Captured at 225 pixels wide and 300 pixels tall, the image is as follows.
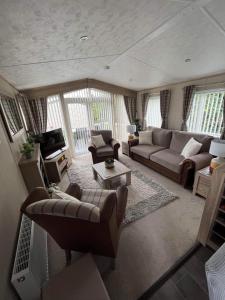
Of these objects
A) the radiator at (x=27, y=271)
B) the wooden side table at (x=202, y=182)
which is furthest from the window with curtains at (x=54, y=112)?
the wooden side table at (x=202, y=182)

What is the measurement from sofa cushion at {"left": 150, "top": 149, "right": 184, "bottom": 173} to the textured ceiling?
1.84 meters

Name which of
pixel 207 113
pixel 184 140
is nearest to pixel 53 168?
pixel 184 140

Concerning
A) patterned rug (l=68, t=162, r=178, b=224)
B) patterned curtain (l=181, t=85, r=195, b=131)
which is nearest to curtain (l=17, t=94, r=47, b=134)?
patterned rug (l=68, t=162, r=178, b=224)

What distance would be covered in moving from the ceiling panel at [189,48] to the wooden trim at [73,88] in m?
2.13

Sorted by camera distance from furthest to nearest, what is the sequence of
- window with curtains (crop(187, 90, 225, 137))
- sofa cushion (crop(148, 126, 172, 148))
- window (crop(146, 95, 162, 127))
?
window (crop(146, 95, 162, 127)), sofa cushion (crop(148, 126, 172, 148)), window with curtains (crop(187, 90, 225, 137))

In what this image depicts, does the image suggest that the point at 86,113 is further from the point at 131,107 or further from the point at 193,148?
the point at 193,148

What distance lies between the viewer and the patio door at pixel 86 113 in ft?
14.6

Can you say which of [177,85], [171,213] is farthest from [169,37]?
[171,213]

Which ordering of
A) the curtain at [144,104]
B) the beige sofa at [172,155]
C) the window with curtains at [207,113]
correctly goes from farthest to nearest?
the curtain at [144,104] → the window with curtains at [207,113] → the beige sofa at [172,155]

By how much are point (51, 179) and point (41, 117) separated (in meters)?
1.88

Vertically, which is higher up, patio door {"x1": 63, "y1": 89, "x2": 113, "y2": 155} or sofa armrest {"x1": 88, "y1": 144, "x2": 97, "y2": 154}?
patio door {"x1": 63, "y1": 89, "x2": 113, "y2": 155}

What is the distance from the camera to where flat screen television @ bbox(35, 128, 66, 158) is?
338 cm

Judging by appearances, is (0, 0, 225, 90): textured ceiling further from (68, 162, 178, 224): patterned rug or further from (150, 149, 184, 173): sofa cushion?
(68, 162, 178, 224): patterned rug

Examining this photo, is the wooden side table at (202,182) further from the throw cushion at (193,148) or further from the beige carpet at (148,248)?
the throw cushion at (193,148)
